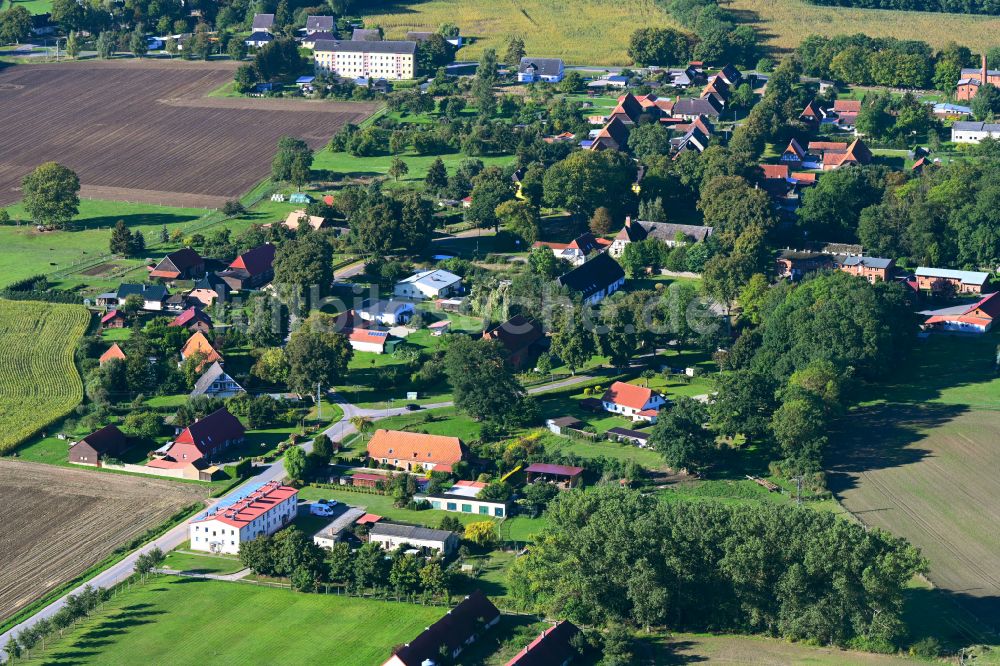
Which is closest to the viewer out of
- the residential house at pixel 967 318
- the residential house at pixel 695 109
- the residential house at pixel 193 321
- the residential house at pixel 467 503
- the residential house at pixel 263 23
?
the residential house at pixel 467 503

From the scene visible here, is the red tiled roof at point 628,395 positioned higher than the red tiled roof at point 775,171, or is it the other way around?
the red tiled roof at point 775,171

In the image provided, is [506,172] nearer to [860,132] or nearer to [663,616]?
[860,132]

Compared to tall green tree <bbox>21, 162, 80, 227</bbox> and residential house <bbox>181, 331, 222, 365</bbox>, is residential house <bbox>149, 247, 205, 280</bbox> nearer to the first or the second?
residential house <bbox>181, 331, 222, 365</bbox>

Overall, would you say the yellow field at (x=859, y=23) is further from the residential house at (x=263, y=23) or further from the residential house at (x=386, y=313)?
the residential house at (x=386, y=313)

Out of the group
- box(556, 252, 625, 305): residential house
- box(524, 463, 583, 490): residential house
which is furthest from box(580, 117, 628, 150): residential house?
box(524, 463, 583, 490): residential house

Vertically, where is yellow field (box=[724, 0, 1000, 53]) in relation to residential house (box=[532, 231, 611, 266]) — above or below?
above

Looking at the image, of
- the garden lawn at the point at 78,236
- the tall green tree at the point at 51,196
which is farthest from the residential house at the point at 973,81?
the tall green tree at the point at 51,196
